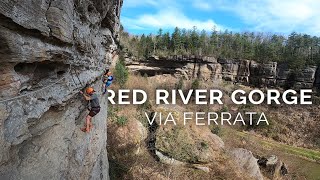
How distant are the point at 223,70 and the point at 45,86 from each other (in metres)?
54.0

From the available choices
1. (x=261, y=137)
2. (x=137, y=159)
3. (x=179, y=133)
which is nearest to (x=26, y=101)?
(x=137, y=159)

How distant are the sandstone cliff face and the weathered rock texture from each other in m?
46.8

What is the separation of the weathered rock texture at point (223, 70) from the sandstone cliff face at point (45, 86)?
154 feet

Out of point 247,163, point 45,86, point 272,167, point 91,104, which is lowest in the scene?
point 272,167

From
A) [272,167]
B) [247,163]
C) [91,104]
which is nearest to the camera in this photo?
[91,104]

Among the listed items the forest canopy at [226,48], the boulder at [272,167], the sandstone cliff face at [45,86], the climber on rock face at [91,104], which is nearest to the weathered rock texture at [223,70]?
the forest canopy at [226,48]

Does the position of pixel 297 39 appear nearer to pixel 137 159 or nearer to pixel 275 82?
pixel 275 82

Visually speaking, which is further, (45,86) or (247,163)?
(247,163)

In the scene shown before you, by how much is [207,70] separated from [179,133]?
3786 cm

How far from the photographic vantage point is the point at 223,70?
57562 millimetres

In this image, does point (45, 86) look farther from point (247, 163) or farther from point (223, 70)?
point (223, 70)

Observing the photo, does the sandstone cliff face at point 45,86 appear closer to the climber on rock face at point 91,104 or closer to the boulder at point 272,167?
the climber on rock face at point 91,104

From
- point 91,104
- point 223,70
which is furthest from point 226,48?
point 91,104

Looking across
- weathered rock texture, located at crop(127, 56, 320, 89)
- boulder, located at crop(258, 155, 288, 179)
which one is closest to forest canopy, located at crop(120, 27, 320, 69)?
weathered rock texture, located at crop(127, 56, 320, 89)
